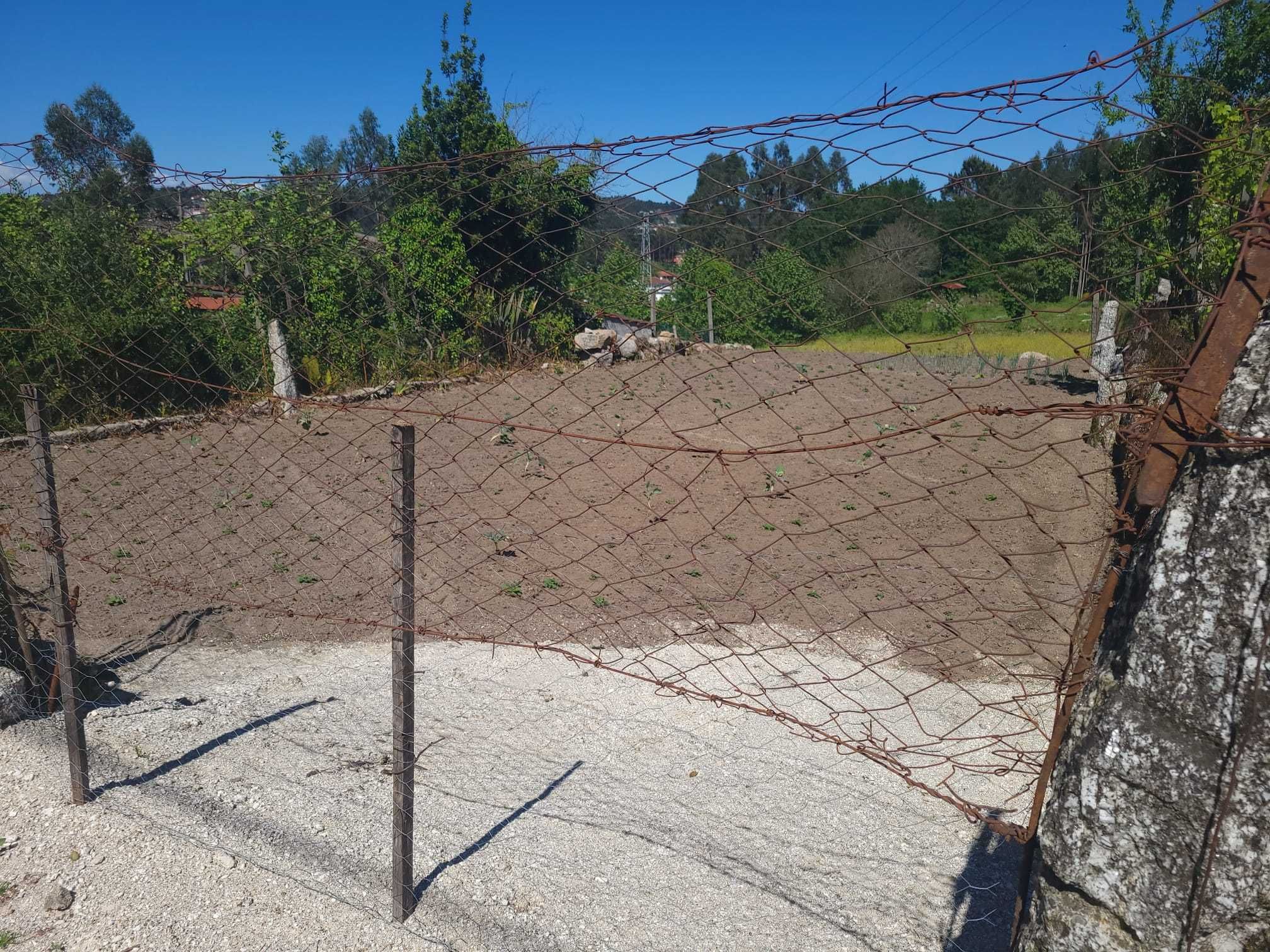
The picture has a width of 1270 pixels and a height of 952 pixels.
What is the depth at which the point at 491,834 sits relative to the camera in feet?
9.46

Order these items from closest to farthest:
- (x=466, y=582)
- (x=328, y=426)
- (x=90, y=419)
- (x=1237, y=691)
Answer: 1. (x=1237, y=691)
2. (x=466, y=582)
3. (x=90, y=419)
4. (x=328, y=426)

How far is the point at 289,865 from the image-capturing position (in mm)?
2686

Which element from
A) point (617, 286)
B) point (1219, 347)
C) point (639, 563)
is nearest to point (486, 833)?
point (617, 286)

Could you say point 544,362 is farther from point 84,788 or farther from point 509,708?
point 84,788

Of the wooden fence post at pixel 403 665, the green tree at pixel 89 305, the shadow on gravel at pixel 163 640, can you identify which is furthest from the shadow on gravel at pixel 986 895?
the green tree at pixel 89 305

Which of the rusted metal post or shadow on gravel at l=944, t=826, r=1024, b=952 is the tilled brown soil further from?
the rusted metal post

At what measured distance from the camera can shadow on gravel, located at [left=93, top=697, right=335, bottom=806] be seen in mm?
3094

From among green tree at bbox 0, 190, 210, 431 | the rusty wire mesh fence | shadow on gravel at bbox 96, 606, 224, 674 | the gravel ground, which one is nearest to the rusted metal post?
the rusty wire mesh fence

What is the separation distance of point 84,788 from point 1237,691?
10.9 ft

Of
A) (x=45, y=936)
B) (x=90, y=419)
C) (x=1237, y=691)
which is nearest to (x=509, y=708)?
(x=45, y=936)

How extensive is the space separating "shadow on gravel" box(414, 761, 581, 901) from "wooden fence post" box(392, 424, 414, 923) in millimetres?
111

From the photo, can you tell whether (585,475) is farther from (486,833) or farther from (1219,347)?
(1219,347)

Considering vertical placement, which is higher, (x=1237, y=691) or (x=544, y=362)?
(x=544, y=362)

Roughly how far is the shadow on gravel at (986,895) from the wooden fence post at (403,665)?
1508 millimetres
